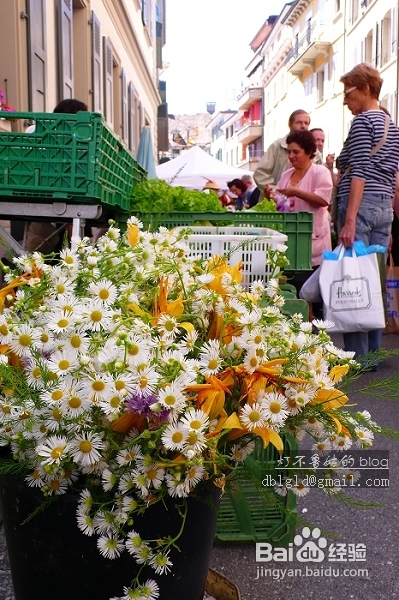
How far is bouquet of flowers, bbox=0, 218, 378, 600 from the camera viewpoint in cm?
138

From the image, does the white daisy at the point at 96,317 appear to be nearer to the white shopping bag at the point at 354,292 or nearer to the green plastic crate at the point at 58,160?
the green plastic crate at the point at 58,160

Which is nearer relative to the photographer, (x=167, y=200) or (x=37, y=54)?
(x=167, y=200)

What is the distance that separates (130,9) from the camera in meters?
15.2

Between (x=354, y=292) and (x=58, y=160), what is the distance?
81.7 inches

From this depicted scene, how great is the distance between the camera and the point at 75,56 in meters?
9.96

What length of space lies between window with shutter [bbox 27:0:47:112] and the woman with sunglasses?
3.20 meters

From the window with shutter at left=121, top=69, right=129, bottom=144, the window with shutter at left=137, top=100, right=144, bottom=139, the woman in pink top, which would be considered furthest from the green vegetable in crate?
the window with shutter at left=137, top=100, right=144, bottom=139

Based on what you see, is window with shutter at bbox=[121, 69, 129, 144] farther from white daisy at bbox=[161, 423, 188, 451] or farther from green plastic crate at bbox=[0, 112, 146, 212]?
white daisy at bbox=[161, 423, 188, 451]

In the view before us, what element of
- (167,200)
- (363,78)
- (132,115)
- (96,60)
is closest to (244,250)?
(167,200)

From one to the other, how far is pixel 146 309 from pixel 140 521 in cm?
46

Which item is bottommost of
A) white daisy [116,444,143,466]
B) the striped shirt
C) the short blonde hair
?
white daisy [116,444,143,466]

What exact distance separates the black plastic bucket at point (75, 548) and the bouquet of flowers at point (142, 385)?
1.7 inches

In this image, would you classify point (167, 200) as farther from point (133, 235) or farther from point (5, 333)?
point (5, 333)

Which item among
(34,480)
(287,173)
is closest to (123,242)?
(34,480)
